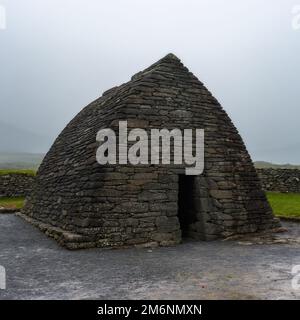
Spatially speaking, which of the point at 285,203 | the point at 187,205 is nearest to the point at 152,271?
the point at 187,205

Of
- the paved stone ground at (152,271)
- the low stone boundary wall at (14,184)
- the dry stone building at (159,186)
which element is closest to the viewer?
the paved stone ground at (152,271)

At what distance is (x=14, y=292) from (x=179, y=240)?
510cm

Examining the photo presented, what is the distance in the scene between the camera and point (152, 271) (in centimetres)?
686

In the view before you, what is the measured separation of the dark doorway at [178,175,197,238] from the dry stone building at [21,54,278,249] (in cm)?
3

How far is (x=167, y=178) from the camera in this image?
398 inches

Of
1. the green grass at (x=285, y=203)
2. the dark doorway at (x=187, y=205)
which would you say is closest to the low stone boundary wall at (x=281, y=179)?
the green grass at (x=285, y=203)

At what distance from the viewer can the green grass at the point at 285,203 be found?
1540 cm

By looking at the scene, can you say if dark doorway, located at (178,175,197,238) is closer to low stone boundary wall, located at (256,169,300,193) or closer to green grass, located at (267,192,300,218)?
green grass, located at (267,192,300,218)

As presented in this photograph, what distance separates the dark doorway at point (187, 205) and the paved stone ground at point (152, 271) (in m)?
1.05

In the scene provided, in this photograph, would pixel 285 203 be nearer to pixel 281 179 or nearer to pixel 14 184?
pixel 281 179

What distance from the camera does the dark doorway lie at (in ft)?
35.2

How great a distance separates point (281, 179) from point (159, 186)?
15156 mm

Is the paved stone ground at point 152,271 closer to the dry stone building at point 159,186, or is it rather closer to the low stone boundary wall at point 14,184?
the dry stone building at point 159,186
